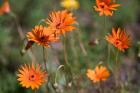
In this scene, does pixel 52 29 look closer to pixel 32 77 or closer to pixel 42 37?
pixel 42 37

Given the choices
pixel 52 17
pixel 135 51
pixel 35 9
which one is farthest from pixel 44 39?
pixel 35 9

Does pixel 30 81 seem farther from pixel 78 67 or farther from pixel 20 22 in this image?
pixel 20 22

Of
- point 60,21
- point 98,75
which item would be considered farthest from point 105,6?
point 98,75

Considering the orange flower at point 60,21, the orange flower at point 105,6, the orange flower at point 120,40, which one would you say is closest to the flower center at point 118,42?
the orange flower at point 120,40

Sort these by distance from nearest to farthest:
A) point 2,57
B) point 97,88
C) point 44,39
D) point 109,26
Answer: point 44,39 < point 97,88 < point 2,57 < point 109,26

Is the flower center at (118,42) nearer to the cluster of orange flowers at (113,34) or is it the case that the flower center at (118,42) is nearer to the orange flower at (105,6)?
the cluster of orange flowers at (113,34)

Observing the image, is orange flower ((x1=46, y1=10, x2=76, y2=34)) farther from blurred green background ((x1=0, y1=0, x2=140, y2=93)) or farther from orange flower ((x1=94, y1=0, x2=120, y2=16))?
blurred green background ((x1=0, y1=0, x2=140, y2=93))
